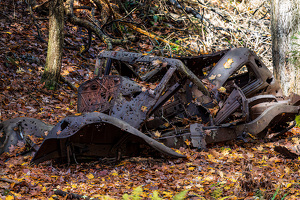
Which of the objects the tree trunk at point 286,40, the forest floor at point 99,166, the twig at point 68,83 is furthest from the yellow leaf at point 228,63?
the twig at point 68,83

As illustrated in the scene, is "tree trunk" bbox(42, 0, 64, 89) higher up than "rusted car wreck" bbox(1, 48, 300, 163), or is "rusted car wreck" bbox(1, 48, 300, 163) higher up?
"tree trunk" bbox(42, 0, 64, 89)

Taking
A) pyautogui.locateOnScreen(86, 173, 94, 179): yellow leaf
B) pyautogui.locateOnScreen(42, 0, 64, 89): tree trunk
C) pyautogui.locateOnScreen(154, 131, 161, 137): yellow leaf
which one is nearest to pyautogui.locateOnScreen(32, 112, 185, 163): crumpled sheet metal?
pyautogui.locateOnScreen(86, 173, 94, 179): yellow leaf

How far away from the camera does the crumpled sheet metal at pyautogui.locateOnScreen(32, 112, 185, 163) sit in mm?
3695

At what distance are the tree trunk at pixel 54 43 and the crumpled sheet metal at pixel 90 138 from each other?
416 centimetres

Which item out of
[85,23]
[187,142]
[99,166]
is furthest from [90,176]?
[85,23]

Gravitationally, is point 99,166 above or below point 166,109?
below

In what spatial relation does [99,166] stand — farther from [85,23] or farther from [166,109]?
[85,23]

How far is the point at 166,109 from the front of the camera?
19.6 feet

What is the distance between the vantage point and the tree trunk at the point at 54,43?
25.4 ft

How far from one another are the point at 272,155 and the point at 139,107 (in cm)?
223

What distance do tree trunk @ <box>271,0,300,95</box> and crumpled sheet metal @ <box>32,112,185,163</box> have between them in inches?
165

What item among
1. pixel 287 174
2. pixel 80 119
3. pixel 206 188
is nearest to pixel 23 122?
pixel 80 119

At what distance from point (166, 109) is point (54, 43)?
3639mm

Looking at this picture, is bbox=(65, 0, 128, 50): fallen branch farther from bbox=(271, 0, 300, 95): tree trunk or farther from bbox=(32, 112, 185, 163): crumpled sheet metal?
bbox=(32, 112, 185, 163): crumpled sheet metal
